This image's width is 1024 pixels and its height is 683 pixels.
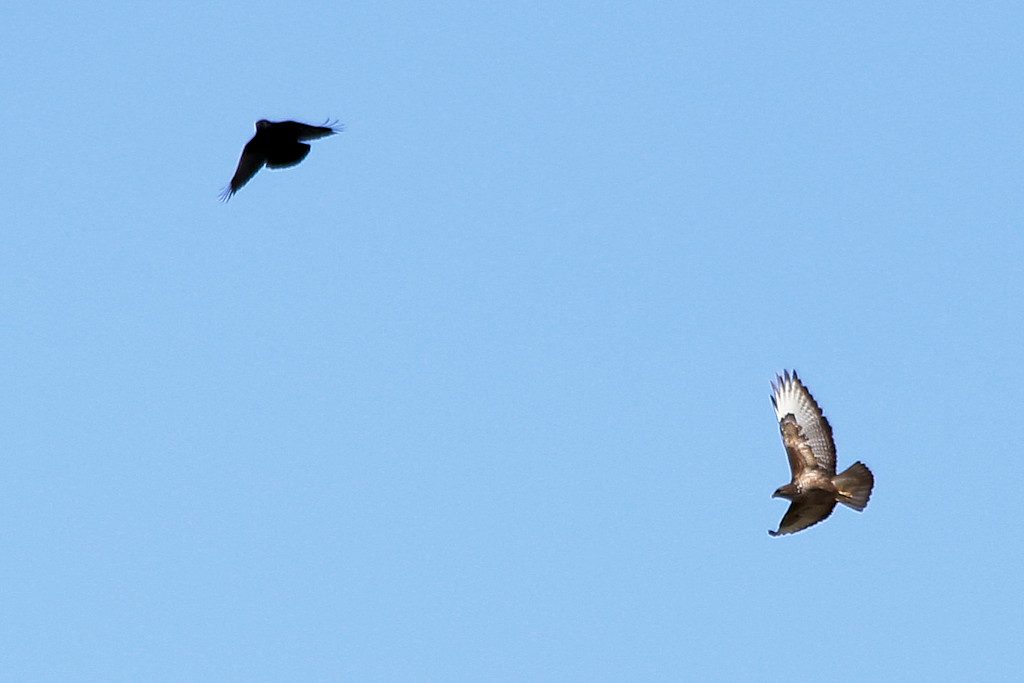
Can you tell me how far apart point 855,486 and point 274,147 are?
28.6 ft

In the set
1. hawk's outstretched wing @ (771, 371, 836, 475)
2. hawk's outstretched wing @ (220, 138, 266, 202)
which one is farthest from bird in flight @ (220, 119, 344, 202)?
hawk's outstretched wing @ (771, 371, 836, 475)

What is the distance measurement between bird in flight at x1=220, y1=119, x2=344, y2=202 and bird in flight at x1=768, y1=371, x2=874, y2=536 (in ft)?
23.2

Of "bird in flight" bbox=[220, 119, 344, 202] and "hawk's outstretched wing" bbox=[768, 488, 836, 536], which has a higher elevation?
"bird in flight" bbox=[220, 119, 344, 202]

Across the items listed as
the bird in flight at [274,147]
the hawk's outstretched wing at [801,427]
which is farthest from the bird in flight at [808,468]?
the bird in flight at [274,147]

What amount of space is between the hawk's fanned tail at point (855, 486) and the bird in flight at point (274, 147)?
25.6 feet

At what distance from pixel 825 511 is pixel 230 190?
8.95 m

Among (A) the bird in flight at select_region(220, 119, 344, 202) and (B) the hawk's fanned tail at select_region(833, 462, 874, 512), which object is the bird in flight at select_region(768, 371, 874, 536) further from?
(A) the bird in flight at select_region(220, 119, 344, 202)

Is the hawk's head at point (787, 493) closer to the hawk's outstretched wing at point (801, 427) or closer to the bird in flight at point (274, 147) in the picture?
the hawk's outstretched wing at point (801, 427)

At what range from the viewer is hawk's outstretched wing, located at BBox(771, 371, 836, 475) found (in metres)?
23.1

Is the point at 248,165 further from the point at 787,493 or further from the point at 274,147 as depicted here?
the point at 787,493

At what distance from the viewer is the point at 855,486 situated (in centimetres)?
2206

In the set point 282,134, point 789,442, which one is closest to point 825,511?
point 789,442

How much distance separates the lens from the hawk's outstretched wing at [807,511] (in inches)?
875

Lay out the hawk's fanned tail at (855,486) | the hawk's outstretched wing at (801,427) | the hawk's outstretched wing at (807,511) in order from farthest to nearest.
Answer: the hawk's outstretched wing at (801,427) → the hawk's outstretched wing at (807,511) → the hawk's fanned tail at (855,486)
